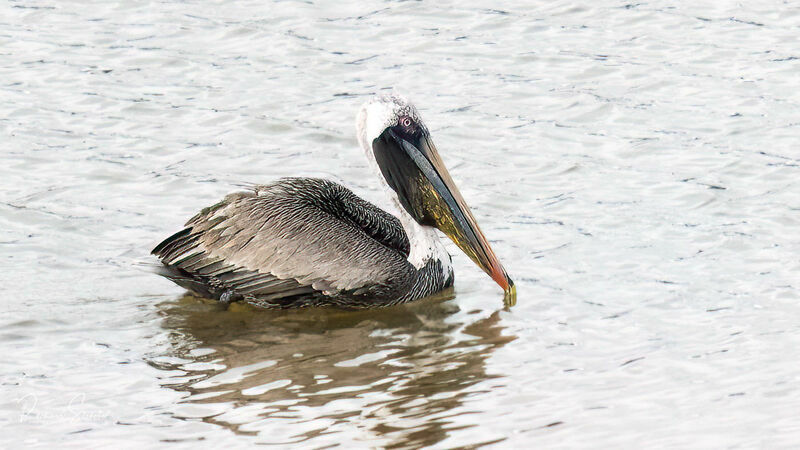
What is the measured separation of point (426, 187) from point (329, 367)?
4.42 feet

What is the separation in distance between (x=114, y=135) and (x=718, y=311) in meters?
4.80

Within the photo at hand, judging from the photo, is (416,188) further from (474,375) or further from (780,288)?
(780,288)

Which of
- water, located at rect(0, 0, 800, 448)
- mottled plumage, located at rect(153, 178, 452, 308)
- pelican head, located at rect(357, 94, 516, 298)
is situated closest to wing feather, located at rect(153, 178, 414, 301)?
mottled plumage, located at rect(153, 178, 452, 308)

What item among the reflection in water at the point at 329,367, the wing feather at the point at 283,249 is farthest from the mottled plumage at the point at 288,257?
the reflection in water at the point at 329,367

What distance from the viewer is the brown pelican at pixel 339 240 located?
688 cm

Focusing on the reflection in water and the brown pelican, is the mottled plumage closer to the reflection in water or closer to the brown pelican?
the brown pelican

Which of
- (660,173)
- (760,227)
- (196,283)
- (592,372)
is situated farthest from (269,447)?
(660,173)

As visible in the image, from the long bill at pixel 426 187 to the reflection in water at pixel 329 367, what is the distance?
0.40 metres

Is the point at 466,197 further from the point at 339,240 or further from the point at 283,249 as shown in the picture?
the point at 283,249

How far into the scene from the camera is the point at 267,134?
953 cm

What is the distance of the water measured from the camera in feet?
18.2

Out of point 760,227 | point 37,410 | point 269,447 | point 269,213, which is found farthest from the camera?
point 760,227

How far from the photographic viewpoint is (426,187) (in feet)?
23.2

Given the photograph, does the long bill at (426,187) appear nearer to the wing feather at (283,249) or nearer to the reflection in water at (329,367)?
the wing feather at (283,249)
